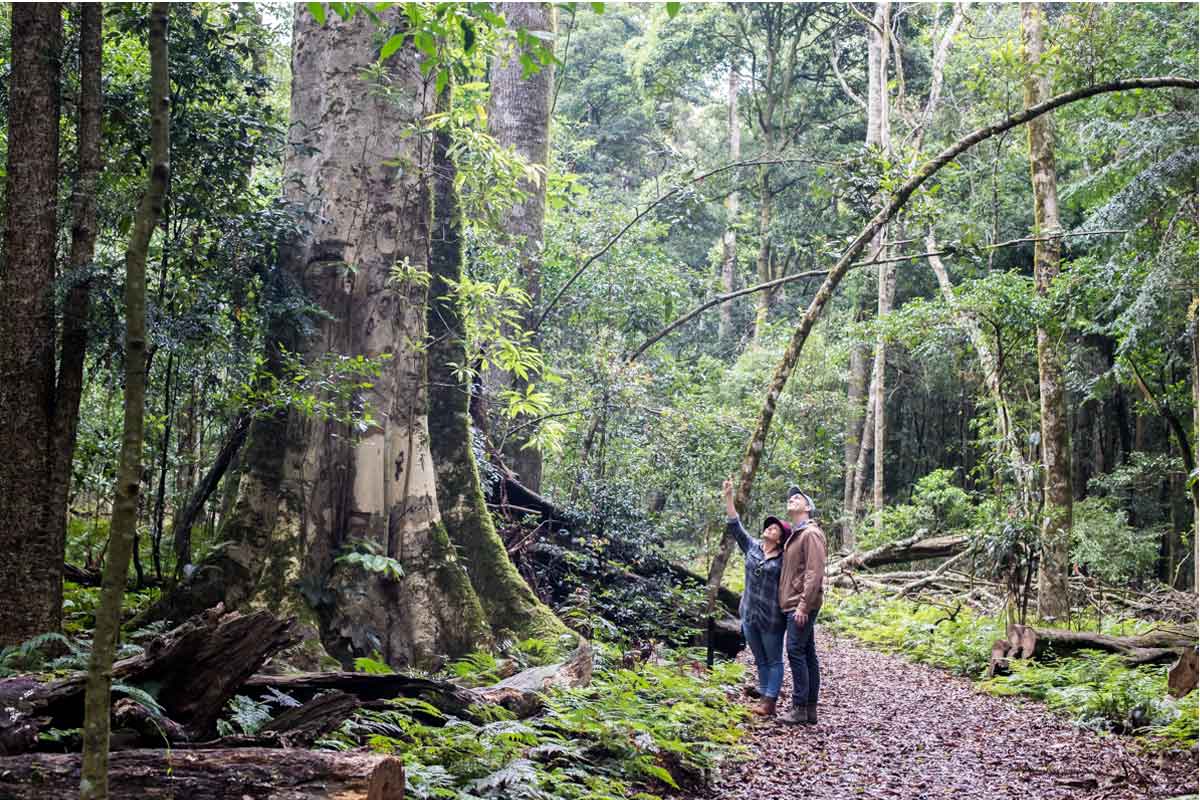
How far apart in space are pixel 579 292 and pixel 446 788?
11808 mm

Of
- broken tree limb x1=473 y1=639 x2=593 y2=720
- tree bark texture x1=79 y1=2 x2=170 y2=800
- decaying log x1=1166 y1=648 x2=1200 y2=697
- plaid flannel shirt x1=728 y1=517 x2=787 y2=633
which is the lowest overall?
decaying log x1=1166 y1=648 x2=1200 y2=697

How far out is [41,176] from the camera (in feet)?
19.8

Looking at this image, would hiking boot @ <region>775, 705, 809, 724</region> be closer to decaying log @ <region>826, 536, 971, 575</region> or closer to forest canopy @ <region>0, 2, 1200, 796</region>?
forest canopy @ <region>0, 2, 1200, 796</region>

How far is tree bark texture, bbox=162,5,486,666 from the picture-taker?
7.20 meters

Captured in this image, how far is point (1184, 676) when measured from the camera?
8414 millimetres

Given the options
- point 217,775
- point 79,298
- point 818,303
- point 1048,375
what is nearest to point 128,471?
point 217,775

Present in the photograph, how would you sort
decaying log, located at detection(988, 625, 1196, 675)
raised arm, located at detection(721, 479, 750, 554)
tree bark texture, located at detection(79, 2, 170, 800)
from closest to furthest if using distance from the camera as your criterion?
tree bark texture, located at detection(79, 2, 170, 800) < raised arm, located at detection(721, 479, 750, 554) < decaying log, located at detection(988, 625, 1196, 675)

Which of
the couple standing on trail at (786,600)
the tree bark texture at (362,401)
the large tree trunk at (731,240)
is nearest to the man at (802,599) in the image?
the couple standing on trail at (786,600)

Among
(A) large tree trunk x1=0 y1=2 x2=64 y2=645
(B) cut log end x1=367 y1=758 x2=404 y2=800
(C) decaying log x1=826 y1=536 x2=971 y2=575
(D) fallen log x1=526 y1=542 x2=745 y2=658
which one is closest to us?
(B) cut log end x1=367 y1=758 x2=404 y2=800

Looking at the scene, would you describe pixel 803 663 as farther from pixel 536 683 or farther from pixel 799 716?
pixel 536 683

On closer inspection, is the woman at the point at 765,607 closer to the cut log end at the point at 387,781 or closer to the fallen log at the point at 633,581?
the fallen log at the point at 633,581

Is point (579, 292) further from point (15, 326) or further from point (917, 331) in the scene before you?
point (15, 326)

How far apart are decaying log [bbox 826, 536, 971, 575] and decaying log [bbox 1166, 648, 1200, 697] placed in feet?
35.1

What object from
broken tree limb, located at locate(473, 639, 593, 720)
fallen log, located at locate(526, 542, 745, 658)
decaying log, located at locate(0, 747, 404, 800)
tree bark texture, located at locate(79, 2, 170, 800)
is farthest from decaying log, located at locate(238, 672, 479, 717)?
fallen log, located at locate(526, 542, 745, 658)
